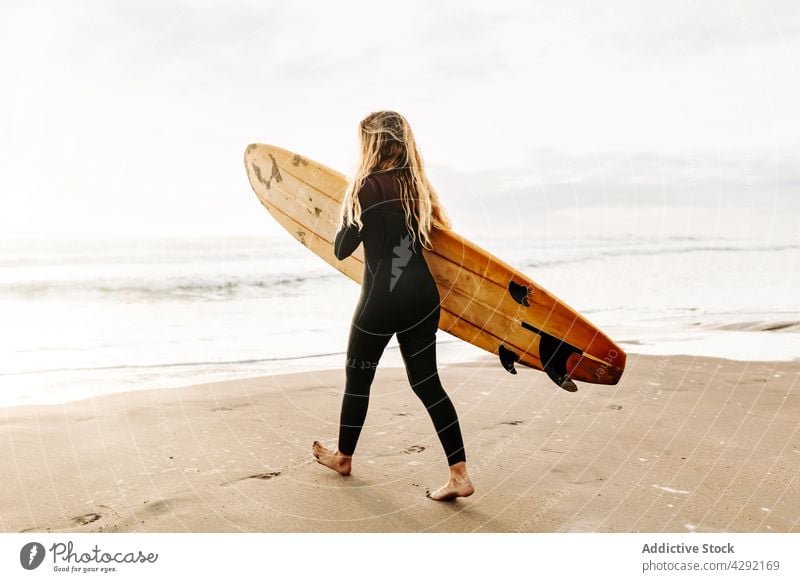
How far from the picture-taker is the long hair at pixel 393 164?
2365 millimetres

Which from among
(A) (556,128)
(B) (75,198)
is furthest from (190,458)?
(B) (75,198)

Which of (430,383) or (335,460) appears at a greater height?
(430,383)

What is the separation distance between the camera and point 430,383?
7.86 ft

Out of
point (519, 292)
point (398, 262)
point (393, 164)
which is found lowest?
point (519, 292)

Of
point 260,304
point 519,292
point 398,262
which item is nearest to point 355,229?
point 398,262

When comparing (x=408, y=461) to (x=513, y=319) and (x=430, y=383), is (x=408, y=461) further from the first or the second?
(x=513, y=319)

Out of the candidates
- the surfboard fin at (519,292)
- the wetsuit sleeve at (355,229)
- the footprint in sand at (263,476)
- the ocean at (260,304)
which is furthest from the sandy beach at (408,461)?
the wetsuit sleeve at (355,229)

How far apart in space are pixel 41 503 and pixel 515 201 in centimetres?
265

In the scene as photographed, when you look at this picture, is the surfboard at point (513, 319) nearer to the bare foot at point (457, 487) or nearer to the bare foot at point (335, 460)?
the bare foot at point (457, 487)

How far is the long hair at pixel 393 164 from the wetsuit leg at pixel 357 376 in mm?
414

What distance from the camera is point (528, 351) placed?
277 centimetres

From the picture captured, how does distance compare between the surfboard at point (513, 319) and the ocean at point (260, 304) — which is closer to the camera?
the surfboard at point (513, 319)

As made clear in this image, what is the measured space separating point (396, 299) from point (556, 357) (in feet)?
2.50

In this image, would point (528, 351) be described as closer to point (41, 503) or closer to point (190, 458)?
point (190, 458)
